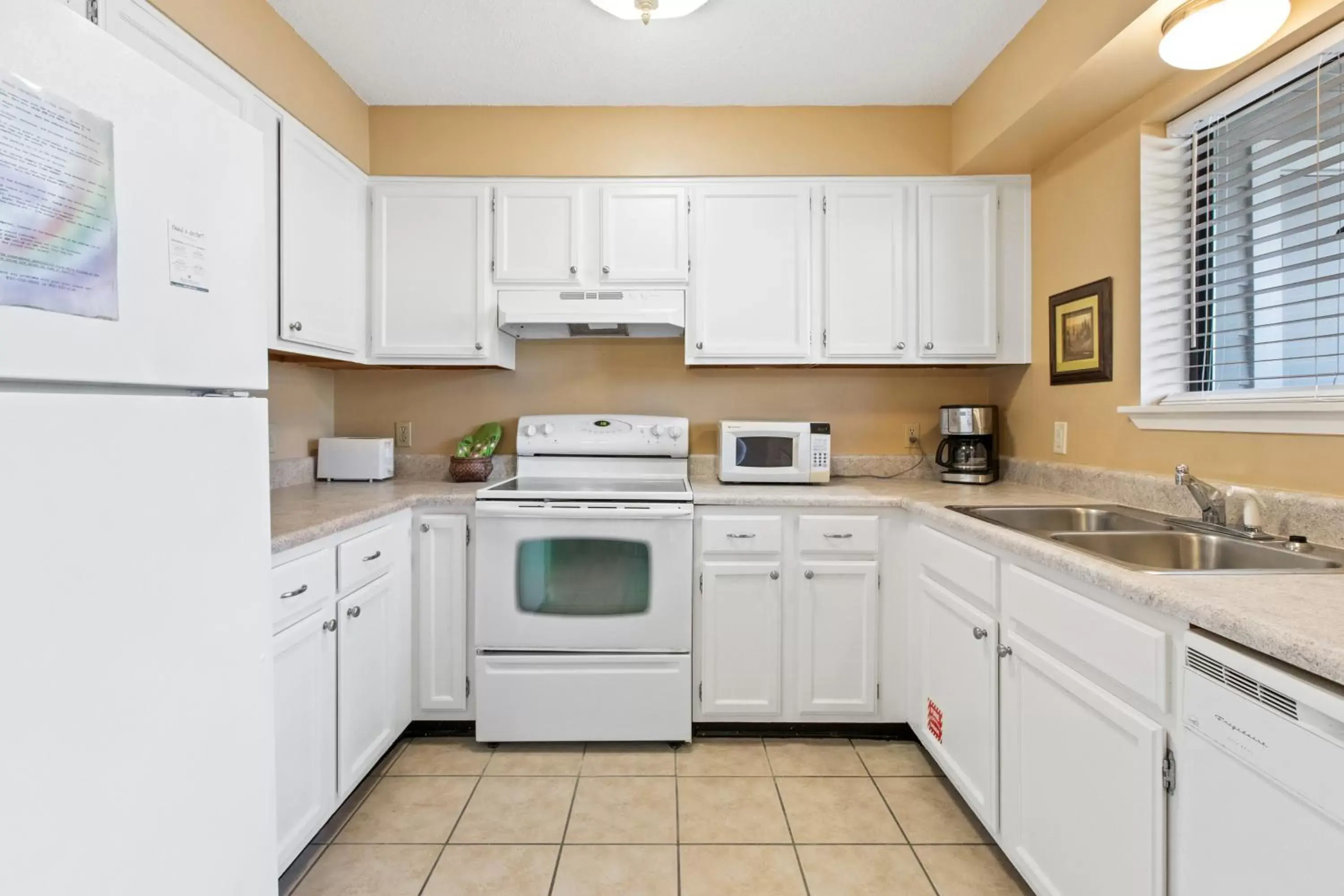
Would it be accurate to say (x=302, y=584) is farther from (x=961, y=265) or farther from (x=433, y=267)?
(x=961, y=265)

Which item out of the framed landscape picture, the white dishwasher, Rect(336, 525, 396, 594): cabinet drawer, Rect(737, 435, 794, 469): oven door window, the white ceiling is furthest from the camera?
Rect(737, 435, 794, 469): oven door window

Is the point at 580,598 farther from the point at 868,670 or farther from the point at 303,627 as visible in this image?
the point at 868,670

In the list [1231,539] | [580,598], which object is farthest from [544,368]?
[1231,539]

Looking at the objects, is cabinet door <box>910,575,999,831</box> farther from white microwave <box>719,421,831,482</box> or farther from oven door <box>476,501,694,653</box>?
oven door <box>476,501,694,653</box>

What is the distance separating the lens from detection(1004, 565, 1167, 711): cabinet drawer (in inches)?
41.8

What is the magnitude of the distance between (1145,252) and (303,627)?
8.40 ft

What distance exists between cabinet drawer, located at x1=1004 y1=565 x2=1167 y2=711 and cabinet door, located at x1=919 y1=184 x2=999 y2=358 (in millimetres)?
1295

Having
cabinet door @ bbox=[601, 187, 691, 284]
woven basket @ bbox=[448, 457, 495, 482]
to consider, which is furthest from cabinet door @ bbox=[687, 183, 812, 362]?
woven basket @ bbox=[448, 457, 495, 482]

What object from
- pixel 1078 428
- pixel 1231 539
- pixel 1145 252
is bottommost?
pixel 1231 539

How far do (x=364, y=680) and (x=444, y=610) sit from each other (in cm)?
38

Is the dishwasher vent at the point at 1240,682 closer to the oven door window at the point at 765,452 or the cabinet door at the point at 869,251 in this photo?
the oven door window at the point at 765,452

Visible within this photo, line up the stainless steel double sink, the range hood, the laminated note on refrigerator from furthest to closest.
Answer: the range hood → the stainless steel double sink → the laminated note on refrigerator

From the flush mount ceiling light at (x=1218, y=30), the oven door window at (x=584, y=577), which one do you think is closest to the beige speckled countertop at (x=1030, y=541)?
the oven door window at (x=584, y=577)

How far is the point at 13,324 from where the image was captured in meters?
0.62
